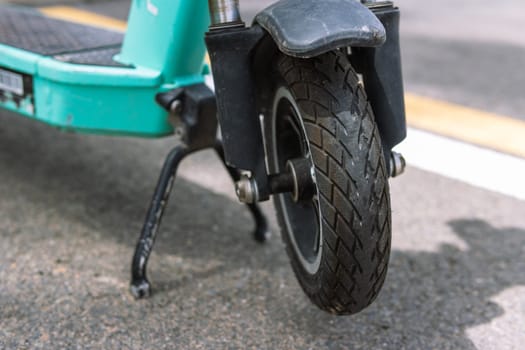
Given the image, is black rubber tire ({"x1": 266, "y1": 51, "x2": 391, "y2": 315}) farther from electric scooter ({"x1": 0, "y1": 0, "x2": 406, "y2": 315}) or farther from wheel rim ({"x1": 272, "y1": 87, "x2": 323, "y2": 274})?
wheel rim ({"x1": 272, "y1": 87, "x2": 323, "y2": 274})

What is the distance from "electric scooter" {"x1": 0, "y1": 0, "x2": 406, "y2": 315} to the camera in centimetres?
135

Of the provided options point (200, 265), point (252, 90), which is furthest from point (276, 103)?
point (200, 265)

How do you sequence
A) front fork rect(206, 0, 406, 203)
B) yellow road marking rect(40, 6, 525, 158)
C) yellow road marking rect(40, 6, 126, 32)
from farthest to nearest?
yellow road marking rect(40, 6, 126, 32) → yellow road marking rect(40, 6, 525, 158) → front fork rect(206, 0, 406, 203)

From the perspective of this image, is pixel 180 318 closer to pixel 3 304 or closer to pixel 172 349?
pixel 172 349

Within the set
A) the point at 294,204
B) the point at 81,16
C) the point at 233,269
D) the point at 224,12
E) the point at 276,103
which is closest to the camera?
the point at 224,12

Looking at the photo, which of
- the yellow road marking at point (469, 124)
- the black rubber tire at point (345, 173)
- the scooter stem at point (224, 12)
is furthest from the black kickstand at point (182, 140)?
the yellow road marking at point (469, 124)

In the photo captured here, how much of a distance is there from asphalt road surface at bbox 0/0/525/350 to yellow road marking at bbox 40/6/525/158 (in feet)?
1.52

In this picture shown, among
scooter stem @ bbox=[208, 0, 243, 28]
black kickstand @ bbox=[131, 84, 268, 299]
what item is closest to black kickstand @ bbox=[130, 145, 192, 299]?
black kickstand @ bbox=[131, 84, 268, 299]

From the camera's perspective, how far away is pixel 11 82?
6.78 feet

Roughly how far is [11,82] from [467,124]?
2027mm

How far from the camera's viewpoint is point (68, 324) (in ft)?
5.44

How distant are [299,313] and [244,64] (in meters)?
0.63

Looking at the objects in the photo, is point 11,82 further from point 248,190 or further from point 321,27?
point 321,27

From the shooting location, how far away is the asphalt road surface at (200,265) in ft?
5.41
